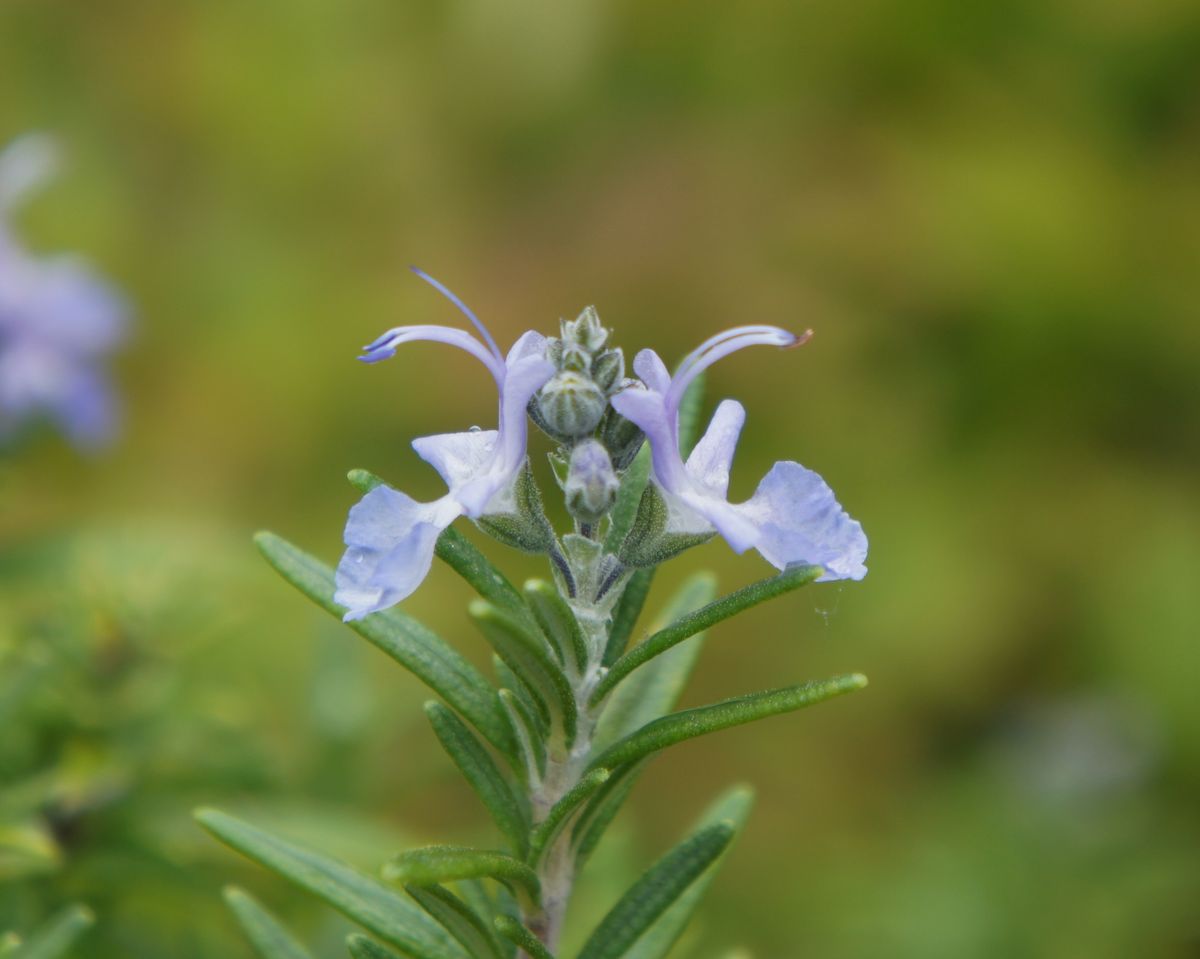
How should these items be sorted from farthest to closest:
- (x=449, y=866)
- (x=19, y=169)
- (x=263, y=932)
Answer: (x=19, y=169)
(x=263, y=932)
(x=449, y=866)

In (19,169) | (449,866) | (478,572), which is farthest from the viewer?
(19,169)

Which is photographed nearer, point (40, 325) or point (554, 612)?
point (554, 612)

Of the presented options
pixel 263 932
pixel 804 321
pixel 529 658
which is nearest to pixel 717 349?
pixel 529 658

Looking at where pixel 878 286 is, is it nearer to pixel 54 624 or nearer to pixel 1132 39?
pixel 1132 39

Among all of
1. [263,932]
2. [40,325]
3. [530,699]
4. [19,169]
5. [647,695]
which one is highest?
[19,169]

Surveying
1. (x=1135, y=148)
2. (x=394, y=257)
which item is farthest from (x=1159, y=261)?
(x=394, y=257)

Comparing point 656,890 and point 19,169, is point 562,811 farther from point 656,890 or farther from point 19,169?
point 19,169

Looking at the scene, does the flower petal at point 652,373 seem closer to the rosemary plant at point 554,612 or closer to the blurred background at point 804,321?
the rosemary plant at point 554,612
